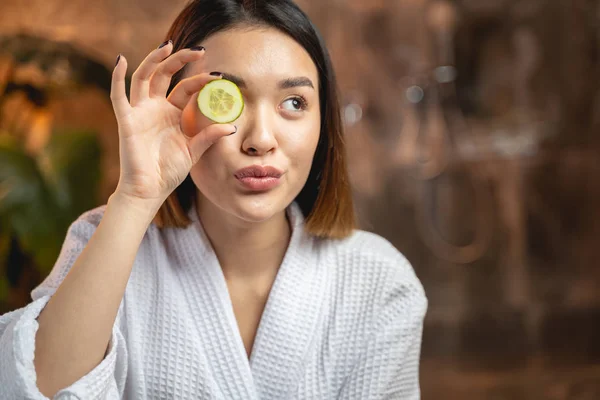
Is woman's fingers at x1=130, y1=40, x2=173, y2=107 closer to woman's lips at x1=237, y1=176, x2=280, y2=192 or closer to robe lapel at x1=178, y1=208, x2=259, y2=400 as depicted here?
woman's lips at x1=237, y1=176, x2=280, y2=192

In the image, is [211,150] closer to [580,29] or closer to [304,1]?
[304,1]

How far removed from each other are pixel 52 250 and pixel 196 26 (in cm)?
145

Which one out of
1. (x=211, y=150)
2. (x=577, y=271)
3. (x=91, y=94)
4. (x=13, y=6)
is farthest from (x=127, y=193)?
(x=577, y=271)

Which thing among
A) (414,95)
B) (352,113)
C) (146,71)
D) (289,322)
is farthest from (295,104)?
(414,95)

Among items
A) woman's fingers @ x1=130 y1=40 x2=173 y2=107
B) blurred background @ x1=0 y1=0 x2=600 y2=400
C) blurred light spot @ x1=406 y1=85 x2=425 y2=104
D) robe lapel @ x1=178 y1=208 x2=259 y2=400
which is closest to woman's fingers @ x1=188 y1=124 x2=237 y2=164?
woman's fingers @ x1=130 y1=40 x2=173 y2=107

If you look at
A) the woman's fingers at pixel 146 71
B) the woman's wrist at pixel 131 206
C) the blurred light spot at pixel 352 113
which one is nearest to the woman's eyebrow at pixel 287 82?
the woman's fingers at pixel 146 71

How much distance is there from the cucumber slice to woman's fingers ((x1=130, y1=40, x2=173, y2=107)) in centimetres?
8

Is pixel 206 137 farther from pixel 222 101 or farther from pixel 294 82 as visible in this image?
pixel 294 82

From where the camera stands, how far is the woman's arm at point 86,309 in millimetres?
971

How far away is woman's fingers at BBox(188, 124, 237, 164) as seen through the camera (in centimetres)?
109

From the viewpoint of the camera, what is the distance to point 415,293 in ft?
4.29

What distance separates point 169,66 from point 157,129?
101 millimetres

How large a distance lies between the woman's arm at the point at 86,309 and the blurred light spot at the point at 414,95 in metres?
2.59

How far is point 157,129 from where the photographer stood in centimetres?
111
